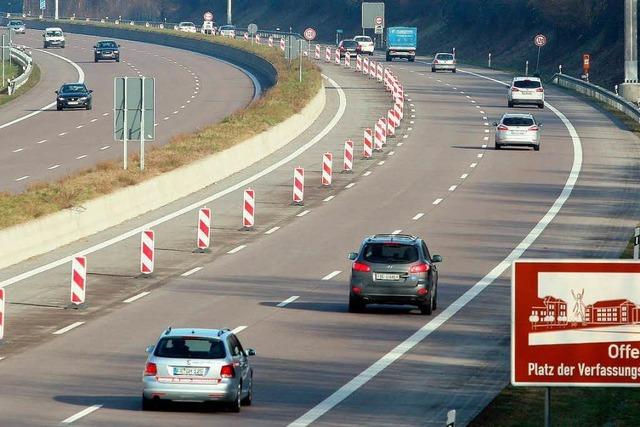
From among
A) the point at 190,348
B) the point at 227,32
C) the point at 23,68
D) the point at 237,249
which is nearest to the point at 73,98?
the point at 23,68

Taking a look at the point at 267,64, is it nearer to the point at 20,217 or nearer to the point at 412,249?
the point at 20,217

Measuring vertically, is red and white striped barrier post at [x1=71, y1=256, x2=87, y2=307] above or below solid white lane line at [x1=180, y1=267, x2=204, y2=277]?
above

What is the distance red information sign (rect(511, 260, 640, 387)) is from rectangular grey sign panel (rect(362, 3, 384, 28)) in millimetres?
138134

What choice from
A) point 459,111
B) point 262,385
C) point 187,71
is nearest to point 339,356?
point 262,385

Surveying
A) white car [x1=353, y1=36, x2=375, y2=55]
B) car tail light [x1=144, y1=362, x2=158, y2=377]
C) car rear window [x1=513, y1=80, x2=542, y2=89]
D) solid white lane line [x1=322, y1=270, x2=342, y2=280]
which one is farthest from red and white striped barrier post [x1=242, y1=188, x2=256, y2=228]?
white car [x1=353, y1=36, x2=375, y2=55]

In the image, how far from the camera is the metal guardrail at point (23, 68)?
9771cm

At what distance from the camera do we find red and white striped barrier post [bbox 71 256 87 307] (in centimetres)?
3164

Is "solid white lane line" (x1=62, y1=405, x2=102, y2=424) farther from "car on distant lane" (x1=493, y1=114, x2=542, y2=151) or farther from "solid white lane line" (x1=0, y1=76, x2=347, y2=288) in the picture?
"car on distant lane" (x1=493, y1=114, x2=542, y2=151)

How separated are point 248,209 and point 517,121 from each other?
72.7ft

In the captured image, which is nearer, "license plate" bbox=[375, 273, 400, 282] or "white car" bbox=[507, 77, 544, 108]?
"license plate" bbox=[375, 273, 400, 282]

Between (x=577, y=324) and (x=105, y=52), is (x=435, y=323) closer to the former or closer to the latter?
(x=577, y=324)

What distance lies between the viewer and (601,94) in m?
86.8

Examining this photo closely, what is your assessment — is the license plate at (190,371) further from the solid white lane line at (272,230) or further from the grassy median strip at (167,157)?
the solid white lane line at (272,230)

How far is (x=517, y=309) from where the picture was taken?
48.9 feet
